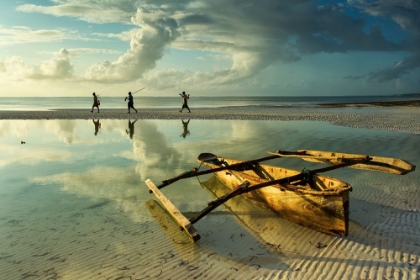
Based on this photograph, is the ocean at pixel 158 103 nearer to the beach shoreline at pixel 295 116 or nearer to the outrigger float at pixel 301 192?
the beach shoreline at pixel 295 116

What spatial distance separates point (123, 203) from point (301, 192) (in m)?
4.32

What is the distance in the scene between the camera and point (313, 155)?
9766mm

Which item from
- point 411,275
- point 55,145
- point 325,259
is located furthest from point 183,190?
point 55,145

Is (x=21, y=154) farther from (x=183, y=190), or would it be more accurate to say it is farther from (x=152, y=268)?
(x=152, y=268)

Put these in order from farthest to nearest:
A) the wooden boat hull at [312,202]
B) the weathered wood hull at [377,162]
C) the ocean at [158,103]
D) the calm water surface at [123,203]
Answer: the ocean at [158,103] < the weathered wood hull at [377,162] < the wooden boat hull at [312,202] < the calm water surface at [123,203]

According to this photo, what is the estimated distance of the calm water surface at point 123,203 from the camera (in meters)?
5.22

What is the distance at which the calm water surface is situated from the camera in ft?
17.1

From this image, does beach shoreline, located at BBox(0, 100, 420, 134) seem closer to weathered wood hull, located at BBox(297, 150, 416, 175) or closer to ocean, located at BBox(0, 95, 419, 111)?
weathered wood hull, located at BBox(297, 150, 416, 175)

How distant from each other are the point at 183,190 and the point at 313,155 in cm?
412

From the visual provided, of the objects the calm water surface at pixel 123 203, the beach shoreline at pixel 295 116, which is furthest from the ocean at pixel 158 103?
the calm water surface at pixel 123 203

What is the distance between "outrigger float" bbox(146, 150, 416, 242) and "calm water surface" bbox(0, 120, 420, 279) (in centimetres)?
34

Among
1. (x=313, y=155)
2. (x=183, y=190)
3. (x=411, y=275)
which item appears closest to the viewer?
(x=411, y=275)

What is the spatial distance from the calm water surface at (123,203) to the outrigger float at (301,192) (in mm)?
338

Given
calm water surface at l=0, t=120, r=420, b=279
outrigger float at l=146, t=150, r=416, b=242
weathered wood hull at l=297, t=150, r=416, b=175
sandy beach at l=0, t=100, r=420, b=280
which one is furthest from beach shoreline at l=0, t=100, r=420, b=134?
sandy beach at l=0, t=100, r=420, b=280
